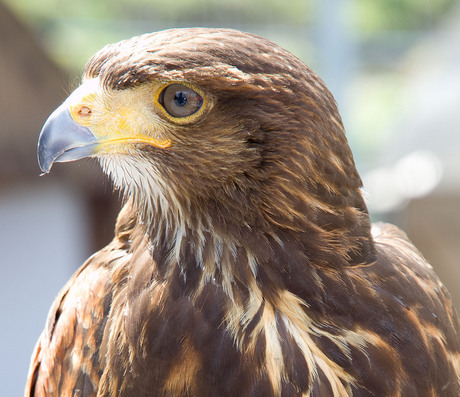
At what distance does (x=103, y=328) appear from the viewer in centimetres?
191

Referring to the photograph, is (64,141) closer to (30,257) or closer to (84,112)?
(84,112)

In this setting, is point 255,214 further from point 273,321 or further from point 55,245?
point 55,245

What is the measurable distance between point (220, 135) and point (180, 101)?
0.43 ft

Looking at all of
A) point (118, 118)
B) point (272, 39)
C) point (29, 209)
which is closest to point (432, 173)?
point (272, 39)

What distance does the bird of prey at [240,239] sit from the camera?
173 cm

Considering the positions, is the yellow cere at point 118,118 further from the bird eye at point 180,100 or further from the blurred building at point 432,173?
the blurred building at point 432,173

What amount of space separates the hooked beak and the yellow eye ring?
0.20 meters

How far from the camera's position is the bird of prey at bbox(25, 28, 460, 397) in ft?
5.66

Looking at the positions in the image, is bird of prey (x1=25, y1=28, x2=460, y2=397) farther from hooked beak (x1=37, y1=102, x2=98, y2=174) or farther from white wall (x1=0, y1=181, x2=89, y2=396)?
white wall (x1=0, y1=181, x2=89, y2=396)

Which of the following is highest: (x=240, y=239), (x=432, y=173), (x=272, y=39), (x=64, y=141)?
(x=272, y=39)

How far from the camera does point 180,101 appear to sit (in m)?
1.70

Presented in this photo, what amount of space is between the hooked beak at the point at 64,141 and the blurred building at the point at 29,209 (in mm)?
2143

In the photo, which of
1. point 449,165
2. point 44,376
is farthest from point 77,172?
point 449,165

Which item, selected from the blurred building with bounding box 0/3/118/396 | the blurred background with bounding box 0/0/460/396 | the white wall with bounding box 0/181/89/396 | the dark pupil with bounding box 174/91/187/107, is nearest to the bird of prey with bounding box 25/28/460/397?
the dark pupil with bounding box 174/91/187/107
